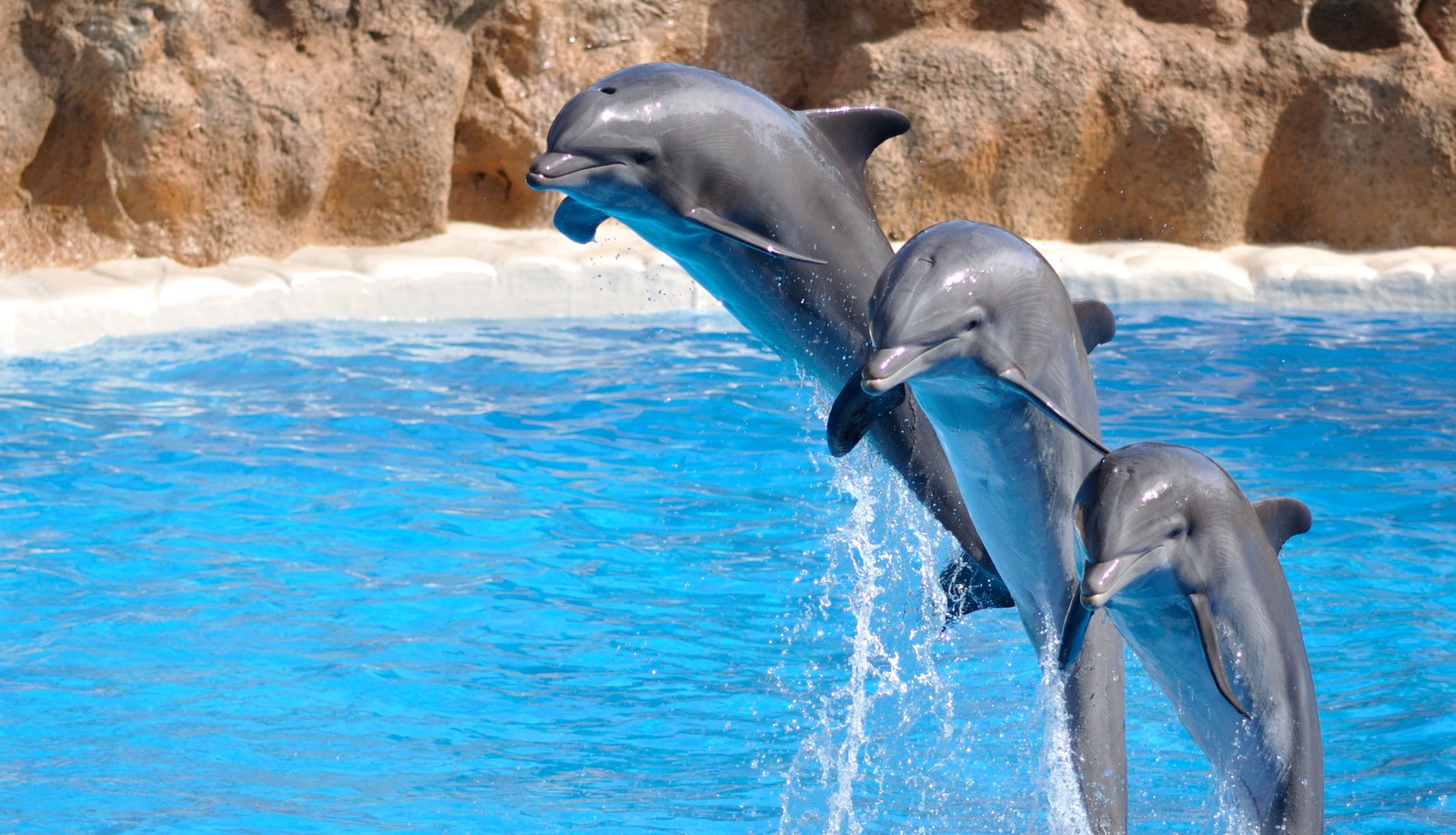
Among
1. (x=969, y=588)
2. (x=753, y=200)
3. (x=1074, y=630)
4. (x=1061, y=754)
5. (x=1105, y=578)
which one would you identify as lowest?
(x=1061, y=754)

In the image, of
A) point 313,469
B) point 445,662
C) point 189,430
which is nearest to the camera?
point 445,662

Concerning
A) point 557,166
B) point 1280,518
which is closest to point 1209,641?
point 1280,518

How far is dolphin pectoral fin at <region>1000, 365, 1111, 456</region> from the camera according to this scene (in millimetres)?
2674

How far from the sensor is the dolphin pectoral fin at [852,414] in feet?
9.93

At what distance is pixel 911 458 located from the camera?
138 inches

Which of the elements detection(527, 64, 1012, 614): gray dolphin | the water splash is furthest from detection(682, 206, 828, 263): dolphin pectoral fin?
the water splash

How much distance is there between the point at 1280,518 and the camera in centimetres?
300

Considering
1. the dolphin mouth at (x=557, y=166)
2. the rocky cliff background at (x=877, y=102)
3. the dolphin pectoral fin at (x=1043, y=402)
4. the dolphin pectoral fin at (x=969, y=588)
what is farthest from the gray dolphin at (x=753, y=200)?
the rocky cliff background at (x=877, y=102)

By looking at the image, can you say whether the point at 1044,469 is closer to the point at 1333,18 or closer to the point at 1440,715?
the point at 1440,715

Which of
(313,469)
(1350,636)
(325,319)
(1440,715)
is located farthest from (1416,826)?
(325,319)

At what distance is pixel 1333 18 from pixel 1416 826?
1164 cm

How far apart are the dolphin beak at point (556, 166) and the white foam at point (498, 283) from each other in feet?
25.1

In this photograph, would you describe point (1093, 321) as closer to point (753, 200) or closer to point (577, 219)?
point (753, 200)

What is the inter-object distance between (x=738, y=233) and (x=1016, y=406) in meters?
0.66
